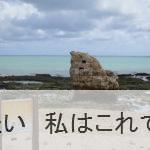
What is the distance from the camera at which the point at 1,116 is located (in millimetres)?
5039

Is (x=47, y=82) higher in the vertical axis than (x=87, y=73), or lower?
lower

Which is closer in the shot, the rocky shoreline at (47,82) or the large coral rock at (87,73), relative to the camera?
the large coral rock at (87,73)

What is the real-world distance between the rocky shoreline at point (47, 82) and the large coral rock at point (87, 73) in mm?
1996

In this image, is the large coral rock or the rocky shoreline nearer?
the large coral rock

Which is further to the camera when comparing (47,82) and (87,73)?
(47,82)

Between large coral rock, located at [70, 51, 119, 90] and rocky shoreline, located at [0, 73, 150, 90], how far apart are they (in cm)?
200

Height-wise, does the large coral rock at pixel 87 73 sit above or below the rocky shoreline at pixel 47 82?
above

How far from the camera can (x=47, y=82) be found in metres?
17.2

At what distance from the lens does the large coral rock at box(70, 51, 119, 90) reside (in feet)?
43.7

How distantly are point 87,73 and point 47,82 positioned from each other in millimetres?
4221

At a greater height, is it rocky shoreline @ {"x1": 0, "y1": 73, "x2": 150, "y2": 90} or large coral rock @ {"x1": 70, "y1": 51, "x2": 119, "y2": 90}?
large coral rock @ {"x1": 70, "y1": 51, "x2": 119, "y2": 90}

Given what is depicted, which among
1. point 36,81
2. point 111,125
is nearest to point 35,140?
point 111,125

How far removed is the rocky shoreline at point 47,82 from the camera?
53.9 ft

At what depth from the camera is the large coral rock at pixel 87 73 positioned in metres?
13.3
